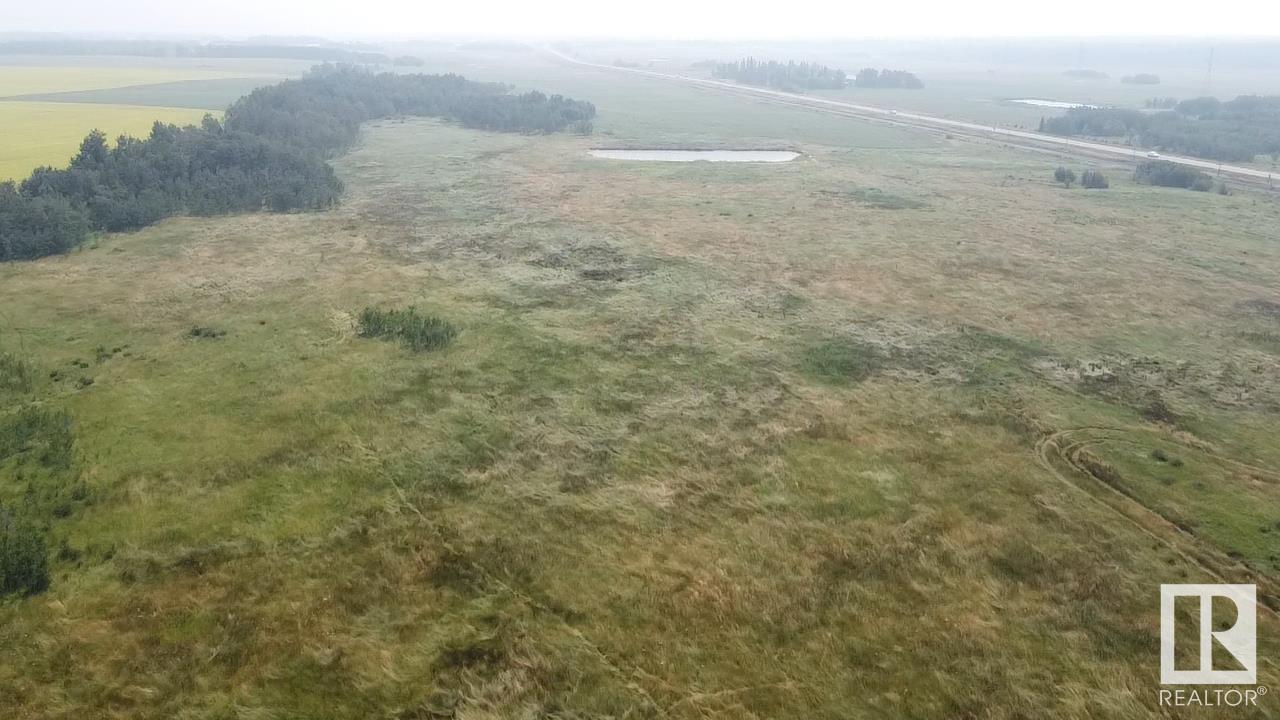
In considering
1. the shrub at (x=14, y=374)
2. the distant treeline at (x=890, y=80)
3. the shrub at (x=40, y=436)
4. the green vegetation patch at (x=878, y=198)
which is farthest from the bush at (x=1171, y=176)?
the distant treeline at (x=890, y=80)

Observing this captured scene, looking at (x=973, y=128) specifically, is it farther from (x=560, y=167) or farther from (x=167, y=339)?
(x=167, y=339)

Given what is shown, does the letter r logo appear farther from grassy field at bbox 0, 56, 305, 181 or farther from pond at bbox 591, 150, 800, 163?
grassy field at bbox 0, 56, 305, 181

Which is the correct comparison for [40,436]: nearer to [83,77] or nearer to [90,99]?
[90,99]

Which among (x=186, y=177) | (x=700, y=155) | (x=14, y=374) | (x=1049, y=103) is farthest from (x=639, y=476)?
(x=1049, y=103)

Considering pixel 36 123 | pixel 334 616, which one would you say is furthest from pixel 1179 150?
pixel 36 123

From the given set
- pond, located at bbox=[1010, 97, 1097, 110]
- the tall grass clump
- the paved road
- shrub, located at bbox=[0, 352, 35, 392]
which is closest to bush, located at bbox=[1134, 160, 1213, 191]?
the paved road

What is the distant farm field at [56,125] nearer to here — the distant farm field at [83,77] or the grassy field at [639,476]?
the grassy field at [639,476]
